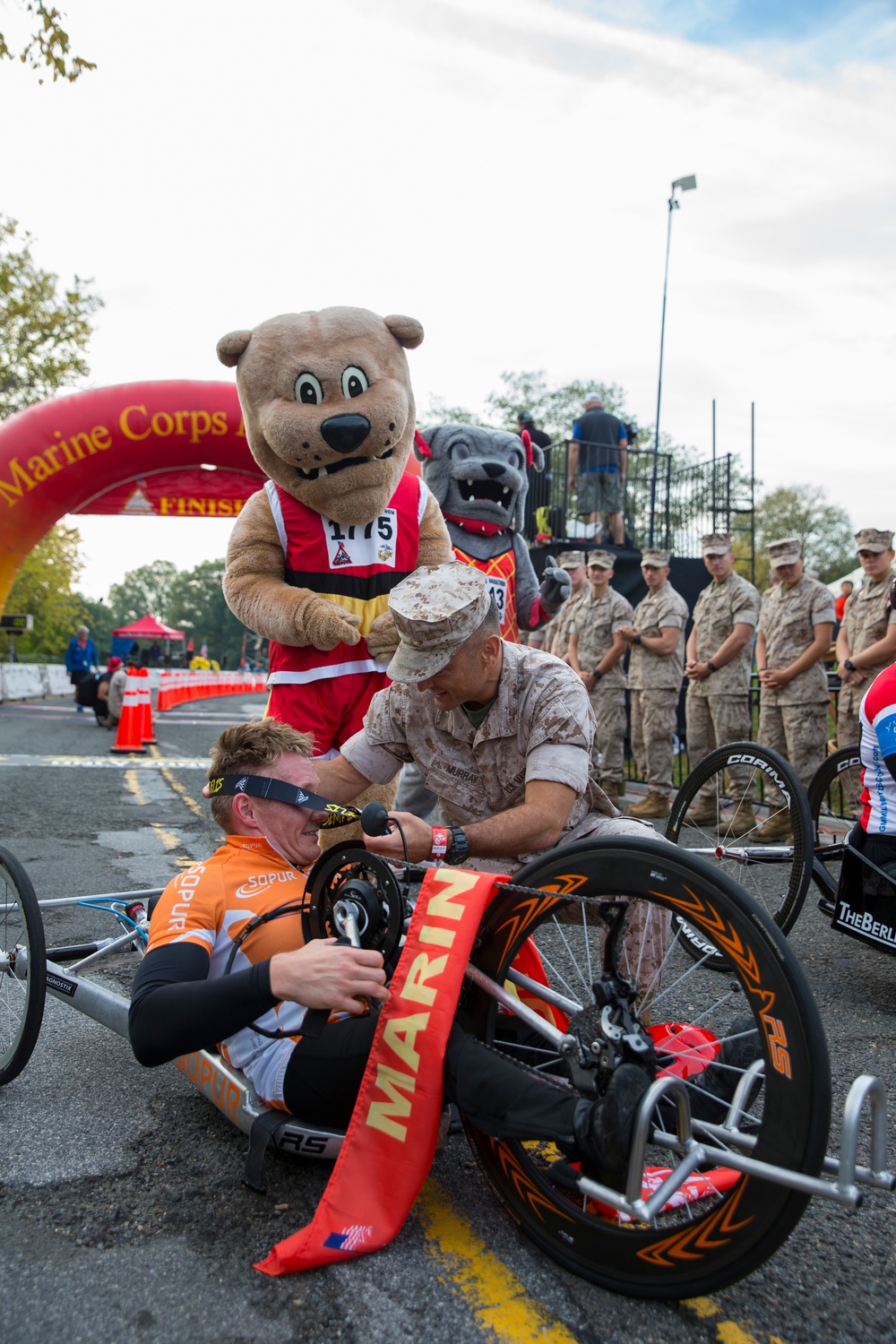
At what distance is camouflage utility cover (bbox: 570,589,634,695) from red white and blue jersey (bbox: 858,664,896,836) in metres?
4.83

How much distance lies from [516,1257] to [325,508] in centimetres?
288

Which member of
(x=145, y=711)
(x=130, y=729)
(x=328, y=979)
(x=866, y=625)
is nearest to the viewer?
(x=328, y=979)

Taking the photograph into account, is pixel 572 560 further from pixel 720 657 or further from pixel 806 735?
pixel 806 735

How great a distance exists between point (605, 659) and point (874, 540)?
2447mm

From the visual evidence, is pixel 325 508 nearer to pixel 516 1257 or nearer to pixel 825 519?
pixel 516 1257

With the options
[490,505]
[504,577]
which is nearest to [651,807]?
[504,577]

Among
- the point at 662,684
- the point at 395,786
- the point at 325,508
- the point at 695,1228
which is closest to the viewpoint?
the point at 695,1228

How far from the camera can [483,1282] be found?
1.71 m

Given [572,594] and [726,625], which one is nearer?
[726,625]

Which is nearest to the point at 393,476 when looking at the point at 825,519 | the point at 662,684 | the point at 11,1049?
the point at 11,1049

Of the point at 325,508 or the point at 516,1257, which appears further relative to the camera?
the point at 325,508

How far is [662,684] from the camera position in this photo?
7855 mm

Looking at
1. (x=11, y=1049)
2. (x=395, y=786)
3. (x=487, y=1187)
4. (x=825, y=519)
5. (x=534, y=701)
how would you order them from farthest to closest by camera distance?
1. (x=825, y=519)
2. (x=395, y=786)
3. (x=534, y=701)
4. (x=11, y=1049)
5. (x=487, y=1187)

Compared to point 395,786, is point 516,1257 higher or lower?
lower
